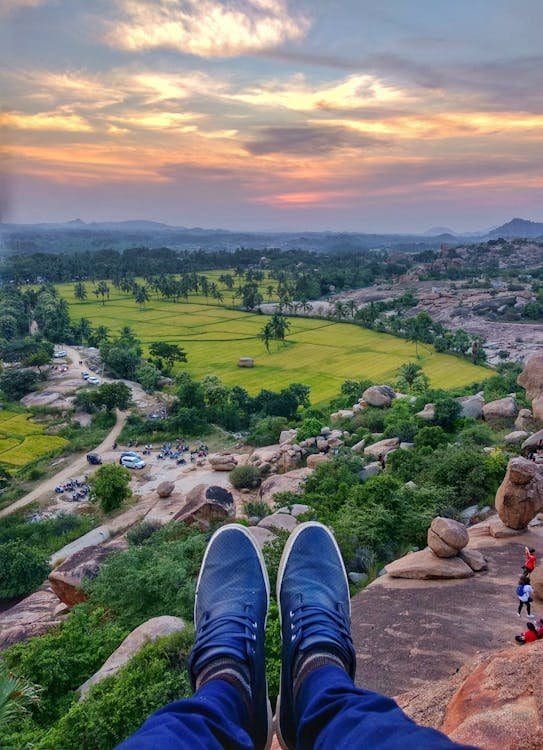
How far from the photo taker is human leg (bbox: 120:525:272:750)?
7.99ft

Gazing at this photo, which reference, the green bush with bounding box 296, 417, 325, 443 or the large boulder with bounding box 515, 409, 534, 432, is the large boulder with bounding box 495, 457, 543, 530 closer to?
the large boulder with bounding box 515, 409, 534, 432

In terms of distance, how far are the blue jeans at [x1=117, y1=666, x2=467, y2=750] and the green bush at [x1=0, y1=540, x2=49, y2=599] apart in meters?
17.7

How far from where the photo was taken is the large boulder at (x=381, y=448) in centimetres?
2356

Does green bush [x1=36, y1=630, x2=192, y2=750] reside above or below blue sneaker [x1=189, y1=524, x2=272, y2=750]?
below

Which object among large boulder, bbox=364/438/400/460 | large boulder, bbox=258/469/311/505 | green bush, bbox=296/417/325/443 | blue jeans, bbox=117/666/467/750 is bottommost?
large boulder, bbox=258/469/311/505

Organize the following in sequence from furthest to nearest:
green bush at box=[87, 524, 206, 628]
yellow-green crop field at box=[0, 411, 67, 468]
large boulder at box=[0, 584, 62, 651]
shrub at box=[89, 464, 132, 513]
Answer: yellow-green crop field at box=[0, 411, 67, 468], shrub at box=[89, 464, 132, 513], large boulder at box=[0, 584, 62, 651], green bush at box=[87, 524, 206, 628]

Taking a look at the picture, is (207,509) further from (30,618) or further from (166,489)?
(30,618)

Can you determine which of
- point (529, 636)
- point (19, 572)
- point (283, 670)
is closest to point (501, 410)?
point (529, 636)

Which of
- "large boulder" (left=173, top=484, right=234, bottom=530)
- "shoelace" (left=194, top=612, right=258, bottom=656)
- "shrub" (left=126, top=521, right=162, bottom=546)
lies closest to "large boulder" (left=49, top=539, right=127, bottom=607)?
"shrub" (left=126, top=521, right=162, bottom=546)

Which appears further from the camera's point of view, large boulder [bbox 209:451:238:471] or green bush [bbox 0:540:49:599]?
large boulder [bbox 209:451:238:471]

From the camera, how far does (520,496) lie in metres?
10.8

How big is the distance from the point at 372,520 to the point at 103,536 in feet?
46.2

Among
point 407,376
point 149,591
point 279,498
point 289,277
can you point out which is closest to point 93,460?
point 279,498

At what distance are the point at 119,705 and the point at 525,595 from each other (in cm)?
589
